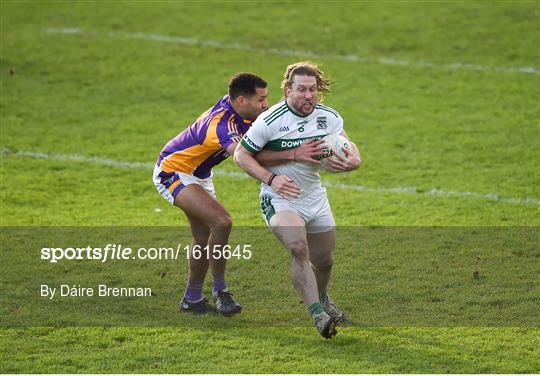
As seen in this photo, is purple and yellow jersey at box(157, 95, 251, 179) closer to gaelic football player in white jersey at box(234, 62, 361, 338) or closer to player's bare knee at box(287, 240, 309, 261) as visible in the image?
gaelic football player in white jersey at box(234, 62, 361, 338)

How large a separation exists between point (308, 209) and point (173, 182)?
1.54 meters

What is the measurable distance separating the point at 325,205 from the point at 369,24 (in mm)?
13756

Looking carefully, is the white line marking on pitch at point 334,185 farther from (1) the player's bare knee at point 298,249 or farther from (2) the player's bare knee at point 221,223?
(1) the player's bare knee at point 298,249

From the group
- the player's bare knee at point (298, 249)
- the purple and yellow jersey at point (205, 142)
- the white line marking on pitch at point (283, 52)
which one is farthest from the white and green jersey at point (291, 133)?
the white line marking on pitch at point (283, 52)

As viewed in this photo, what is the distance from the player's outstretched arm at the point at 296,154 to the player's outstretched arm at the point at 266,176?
0.09 m

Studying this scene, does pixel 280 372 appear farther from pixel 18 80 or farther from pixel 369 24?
pixel 369 24

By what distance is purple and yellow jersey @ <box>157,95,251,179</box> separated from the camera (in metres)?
10.0

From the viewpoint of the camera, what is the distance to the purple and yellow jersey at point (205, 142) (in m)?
10.0

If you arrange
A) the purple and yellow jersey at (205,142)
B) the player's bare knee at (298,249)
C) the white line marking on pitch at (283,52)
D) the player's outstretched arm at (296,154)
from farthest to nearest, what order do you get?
the white line marking on pitch at (283,52) → the purple and yellow jersey at (205,142) → the player's outstretched arm at (296,154) → the player's bare knee at (298,249)

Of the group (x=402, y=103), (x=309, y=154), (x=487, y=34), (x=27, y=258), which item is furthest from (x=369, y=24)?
(x=309, y=154)

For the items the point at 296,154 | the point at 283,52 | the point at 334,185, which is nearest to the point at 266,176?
the point at 296,154

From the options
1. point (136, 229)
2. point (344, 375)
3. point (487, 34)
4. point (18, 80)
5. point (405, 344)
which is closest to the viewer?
point (344, 375)

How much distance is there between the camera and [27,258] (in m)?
12.1

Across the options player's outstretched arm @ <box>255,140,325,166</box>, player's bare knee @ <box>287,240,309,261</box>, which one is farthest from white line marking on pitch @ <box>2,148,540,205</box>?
player's bare knee @ <box>287,240,309,261</box>
